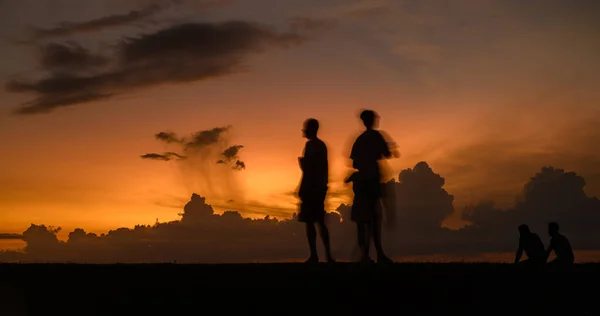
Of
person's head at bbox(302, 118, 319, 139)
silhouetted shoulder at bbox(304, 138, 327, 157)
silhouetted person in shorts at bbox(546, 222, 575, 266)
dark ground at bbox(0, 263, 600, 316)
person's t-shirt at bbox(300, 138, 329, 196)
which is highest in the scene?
person's head at bbox(302, 118, 319, 139)

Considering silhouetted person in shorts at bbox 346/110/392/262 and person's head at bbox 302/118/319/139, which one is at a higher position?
person's head at bbox 302/118/319/139

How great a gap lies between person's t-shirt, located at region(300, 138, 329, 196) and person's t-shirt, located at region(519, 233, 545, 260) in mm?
5802

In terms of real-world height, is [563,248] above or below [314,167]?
below

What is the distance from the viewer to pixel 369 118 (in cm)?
1538

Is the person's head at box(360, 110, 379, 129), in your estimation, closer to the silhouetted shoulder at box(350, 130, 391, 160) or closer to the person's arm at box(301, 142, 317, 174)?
the silhouetted shoulder at box(350, 130, 391, 160)

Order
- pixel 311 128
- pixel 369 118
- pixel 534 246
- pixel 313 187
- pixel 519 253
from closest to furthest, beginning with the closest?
pixel 369 118
pixel 311 128
pixel 313 187
pixel 534 246
pixel 519 253

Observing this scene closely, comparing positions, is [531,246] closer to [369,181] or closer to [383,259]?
Result: [383,259]

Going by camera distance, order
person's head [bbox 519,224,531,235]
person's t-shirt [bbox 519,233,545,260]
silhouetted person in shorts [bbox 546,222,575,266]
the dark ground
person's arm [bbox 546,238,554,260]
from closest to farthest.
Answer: the dark ground < silhouetted person in shorts [bbox 546,222,575,266] < person's arm [bbox 546,238,554,260] < person's t-shirt [bbox 519,233,545,260] < person's head [bbox 519,224,531,235]

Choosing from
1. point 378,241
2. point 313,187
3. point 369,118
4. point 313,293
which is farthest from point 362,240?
point 313,293

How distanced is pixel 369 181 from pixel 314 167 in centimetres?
124

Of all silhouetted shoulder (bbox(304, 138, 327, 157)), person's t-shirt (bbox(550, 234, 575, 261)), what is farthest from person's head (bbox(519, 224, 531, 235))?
silhouetted shoulder (bbox(304, 138, 327, 157))

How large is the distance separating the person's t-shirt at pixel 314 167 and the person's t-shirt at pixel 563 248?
19.2ft

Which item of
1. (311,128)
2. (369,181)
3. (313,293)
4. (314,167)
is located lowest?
(313,293)

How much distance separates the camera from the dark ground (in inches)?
405
